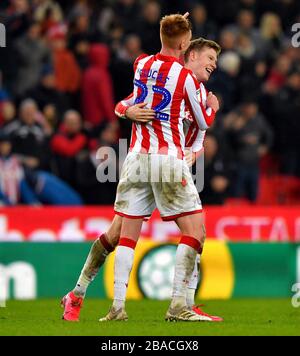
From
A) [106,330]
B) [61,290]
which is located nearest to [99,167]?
[61,290]

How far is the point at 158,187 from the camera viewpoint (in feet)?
31.2

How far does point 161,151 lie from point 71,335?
195 cm

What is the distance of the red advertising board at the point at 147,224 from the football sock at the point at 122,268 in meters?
5.59

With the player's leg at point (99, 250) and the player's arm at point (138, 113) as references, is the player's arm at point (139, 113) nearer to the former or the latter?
the player's arm at point (138, 113)

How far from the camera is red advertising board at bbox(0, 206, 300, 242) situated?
51.0 ft

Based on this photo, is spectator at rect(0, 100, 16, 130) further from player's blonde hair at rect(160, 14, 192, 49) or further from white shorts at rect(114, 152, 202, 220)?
player's blonde hair at rect(160, 14, 192, 49)

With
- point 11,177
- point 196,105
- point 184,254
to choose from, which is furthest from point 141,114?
point 11,177

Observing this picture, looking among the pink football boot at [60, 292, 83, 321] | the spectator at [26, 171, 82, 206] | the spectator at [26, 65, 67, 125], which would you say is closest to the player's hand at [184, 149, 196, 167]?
the pink football boot at [60, 292, 83, 321]

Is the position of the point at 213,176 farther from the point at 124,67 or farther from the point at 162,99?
the point at 162,99

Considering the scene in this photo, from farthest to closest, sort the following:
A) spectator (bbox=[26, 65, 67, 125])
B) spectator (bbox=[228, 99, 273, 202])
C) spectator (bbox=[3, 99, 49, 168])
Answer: spectator (bbox=[228, 99, 273, 202])
spectator (bbox=[26, 65, 67, 125])
spectator (bbox=[3, 99, 49, 168])

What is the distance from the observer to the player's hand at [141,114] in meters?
9.40

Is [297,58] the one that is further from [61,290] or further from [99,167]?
[61,290]

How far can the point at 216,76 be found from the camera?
1903cm
